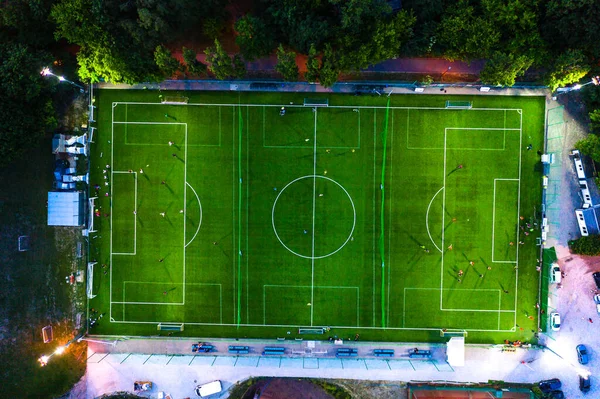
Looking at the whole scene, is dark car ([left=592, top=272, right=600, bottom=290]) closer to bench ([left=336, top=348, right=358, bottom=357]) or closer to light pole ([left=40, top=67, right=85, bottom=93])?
bench ([left=336, top=348, right=358, bottom=357])

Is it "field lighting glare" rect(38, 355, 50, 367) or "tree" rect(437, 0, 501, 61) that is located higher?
"tree" rect(437, 0, 501, 61)

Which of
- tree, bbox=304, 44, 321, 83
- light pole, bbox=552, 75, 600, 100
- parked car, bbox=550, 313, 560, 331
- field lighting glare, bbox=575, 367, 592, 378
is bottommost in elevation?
field lighting glare, bbox=575, 367, 592, 378

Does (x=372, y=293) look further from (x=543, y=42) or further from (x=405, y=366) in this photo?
(x=543, y=42)

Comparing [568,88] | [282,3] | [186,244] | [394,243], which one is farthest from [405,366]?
[282,3]

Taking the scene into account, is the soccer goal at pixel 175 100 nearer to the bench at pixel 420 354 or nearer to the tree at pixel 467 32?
the tree at pixel 467 32

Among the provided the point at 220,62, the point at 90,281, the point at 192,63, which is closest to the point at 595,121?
the point at 220,62

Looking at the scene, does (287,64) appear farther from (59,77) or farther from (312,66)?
(59,77)

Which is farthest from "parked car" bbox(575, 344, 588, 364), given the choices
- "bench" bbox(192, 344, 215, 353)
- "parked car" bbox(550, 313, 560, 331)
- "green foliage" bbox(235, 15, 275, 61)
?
"green foliage" bbox(235, 15, 275, 61)

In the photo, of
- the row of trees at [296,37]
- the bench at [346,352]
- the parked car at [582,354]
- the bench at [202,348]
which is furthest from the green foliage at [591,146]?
the bench at [202,348]
